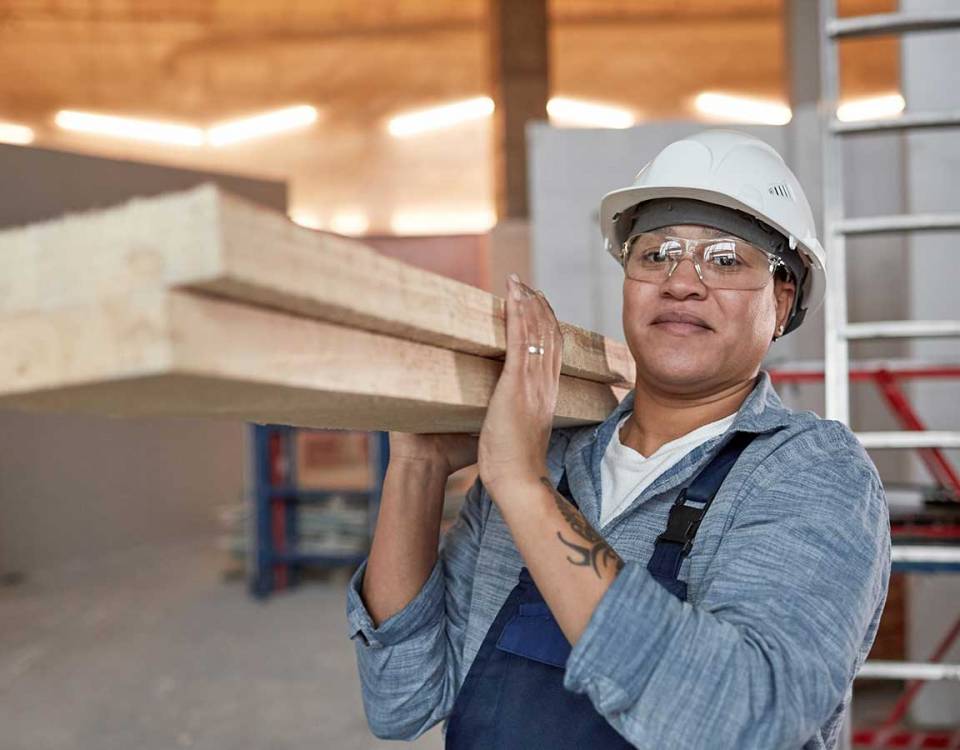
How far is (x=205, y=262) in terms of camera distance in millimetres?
753

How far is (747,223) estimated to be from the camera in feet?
5.05

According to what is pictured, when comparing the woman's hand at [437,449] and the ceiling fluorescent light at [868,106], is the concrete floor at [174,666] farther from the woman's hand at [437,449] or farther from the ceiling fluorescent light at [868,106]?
the ceiling fluorescent light at [868,106]

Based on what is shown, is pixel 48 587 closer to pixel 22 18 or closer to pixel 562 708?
pixel 562 708

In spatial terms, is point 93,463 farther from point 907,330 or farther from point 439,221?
point 907,330

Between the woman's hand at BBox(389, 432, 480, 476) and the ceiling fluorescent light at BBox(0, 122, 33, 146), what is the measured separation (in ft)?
41.5

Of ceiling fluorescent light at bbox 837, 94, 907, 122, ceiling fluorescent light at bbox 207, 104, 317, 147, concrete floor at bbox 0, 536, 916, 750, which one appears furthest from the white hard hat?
ceiling fluorescent light at bbox 207, 104, 317, 147

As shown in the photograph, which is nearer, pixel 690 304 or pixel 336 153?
pixel 690 304

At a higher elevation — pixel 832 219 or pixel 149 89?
pixel 149 89

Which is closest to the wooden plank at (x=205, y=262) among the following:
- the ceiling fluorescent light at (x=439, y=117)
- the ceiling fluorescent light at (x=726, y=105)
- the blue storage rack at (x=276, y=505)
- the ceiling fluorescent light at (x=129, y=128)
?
the blue storage rack at (x=276, y=505)

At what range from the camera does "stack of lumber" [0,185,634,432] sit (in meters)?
0.76

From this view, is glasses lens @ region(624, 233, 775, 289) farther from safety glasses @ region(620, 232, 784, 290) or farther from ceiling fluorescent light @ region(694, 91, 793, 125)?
ceiling fluorescent light @ region(694, 91, 793, 125)

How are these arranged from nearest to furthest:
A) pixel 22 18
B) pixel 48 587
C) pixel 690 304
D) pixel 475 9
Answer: pixel 690 304, pixel 48 587, pixel 22 18, pixel 475 9

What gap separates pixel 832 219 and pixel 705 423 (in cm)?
145

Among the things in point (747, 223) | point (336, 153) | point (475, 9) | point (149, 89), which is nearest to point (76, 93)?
point (149, 89)
